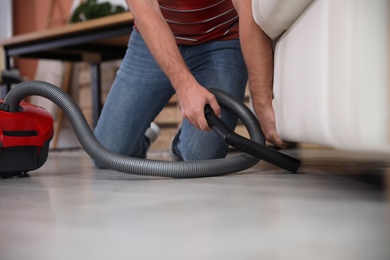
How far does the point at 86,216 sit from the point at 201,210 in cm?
17

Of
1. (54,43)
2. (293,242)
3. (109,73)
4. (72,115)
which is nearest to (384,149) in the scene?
(293,242)

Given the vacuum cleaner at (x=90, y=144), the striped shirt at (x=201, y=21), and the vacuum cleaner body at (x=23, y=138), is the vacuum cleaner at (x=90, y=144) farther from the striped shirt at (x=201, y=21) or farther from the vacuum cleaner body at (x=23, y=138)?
the striped shirt at (x=201, y=21)

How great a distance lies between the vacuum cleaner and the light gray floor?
61 millimetres

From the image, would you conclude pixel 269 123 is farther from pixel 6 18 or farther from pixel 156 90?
pixel 6 18

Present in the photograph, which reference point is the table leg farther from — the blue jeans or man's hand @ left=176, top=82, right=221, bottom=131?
man's hand @ left=176, top=82, right=221, bottom=131

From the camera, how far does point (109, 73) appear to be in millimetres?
3916

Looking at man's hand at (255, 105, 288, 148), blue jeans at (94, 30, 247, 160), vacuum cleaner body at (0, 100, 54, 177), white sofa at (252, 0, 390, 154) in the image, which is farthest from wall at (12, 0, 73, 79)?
white sofa at (252, 0, 390, 154)

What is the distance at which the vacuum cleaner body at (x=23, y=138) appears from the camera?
4.43ft

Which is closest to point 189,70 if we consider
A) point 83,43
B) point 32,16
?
point 83,43

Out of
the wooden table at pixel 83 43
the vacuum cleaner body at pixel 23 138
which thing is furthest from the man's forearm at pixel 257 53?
the wooden table at pixel 83 43

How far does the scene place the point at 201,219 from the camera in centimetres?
74

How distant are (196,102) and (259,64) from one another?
0.21m

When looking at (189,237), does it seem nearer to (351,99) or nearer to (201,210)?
(201,210)

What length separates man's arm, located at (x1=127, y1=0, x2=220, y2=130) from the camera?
1260 mm
